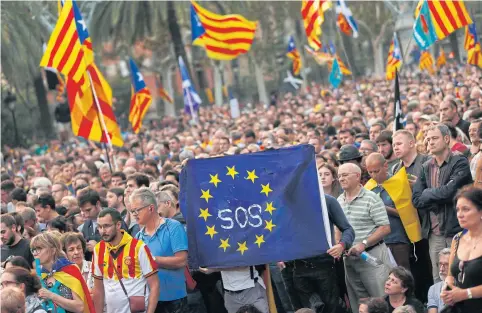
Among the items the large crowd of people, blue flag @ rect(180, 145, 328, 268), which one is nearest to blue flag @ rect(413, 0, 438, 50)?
the large crowd of people

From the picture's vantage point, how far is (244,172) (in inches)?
357

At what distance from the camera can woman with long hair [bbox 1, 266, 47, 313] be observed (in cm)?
786

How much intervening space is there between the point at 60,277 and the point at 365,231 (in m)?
2.70

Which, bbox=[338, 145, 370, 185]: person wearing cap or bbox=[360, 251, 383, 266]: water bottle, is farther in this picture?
bbox=[338, 145, 370, 185]: person wearing cap

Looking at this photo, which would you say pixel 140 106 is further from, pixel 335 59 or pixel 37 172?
pixel 335 59

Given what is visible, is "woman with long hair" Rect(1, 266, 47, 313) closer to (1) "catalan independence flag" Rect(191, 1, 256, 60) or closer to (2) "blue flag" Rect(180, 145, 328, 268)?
(2) "blue flag" Rect(180, 145, 328, 268)

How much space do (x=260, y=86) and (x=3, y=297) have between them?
2274 inches

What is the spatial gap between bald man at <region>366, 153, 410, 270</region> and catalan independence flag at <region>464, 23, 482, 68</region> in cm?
1495

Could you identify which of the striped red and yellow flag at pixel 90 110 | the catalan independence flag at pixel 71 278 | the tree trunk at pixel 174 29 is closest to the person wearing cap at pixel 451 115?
the striped red and yellow flag at pixel 90 110

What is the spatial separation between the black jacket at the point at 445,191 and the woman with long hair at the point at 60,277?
117 inches

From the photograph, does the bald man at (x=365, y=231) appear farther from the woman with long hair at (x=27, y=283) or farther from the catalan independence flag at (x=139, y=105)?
the catalan independence flag at (x=139, y=105)

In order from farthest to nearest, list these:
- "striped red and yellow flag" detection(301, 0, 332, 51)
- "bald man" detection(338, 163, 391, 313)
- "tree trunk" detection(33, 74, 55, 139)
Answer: "tree trunk" detection(33, 74, 55, 139)
"striped red and yellow flag" detection(301, 0, 332, 51)
"bald man" detection(338, 163, 391, 313)

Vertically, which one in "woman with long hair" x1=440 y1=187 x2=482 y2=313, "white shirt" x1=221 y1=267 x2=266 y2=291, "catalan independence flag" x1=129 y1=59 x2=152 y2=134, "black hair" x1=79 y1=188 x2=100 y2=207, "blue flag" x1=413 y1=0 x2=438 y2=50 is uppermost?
"blue flag" x1=413 y1=0 x2=438 y2=50

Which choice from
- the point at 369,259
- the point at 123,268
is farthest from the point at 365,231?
the point at 123,268
